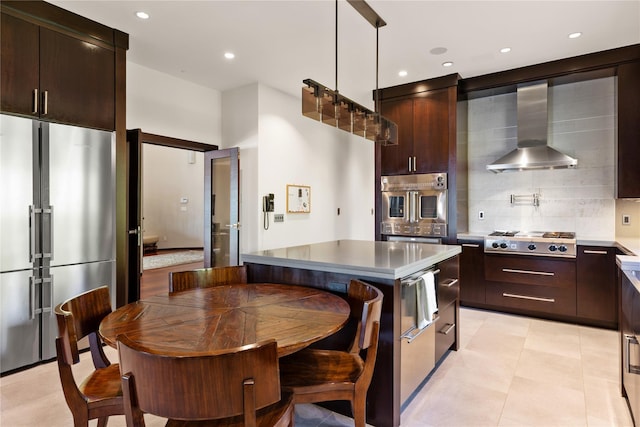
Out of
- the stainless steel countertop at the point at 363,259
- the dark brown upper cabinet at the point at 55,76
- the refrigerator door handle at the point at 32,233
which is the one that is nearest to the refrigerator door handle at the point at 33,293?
the refrigerator door handle at the point at 32,233

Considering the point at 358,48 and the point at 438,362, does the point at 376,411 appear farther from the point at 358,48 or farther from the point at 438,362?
the point at 358,48

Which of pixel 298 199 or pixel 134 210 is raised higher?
pixel 298 199

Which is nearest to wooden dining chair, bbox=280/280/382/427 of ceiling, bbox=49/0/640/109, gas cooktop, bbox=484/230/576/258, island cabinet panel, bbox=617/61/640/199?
ceiling, bbox=49/0/640/109

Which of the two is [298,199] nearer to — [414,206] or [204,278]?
[414,206]

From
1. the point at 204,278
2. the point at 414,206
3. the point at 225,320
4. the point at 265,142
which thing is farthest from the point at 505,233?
the point at 225,320

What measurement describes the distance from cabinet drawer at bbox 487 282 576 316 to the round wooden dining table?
289cm

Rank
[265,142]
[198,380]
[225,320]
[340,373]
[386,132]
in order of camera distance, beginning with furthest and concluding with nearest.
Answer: [265,142] < [386,132] < [340,373] < [225,320] < [198,380]

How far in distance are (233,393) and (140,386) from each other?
279 millimetres

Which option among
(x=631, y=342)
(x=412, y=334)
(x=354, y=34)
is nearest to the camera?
(x=631, y=342)

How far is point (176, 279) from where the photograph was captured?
7.00ft

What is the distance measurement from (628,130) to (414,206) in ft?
7.35

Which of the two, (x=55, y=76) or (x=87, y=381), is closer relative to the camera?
(x=87, y=381)

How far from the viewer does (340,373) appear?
1621 mm

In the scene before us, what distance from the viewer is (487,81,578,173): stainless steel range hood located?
4023 millimetres
